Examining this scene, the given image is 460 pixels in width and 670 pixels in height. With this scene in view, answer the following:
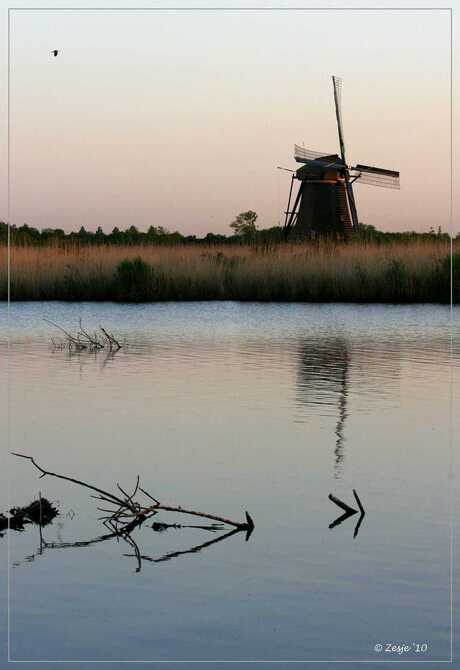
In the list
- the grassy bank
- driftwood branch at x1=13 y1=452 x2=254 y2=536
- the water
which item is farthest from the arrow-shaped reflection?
the grassy bank

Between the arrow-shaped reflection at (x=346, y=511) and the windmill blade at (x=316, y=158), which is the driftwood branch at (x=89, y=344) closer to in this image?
the arrow-shaped reflection at (x=346, y=511)

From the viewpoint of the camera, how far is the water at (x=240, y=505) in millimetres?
4137

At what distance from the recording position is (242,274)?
26.6 meters

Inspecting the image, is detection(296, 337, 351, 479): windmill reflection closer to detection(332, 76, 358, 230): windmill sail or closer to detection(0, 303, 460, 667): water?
detection(0, 303, 460, 667): water

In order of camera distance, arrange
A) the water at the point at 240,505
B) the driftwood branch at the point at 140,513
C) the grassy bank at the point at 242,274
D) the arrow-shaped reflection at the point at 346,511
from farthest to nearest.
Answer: the grassy bank at the point at 242,274 → the arrow-shaped reflection at the point at 346,511 → the driftwood branch at the point at 140,513 → the water at the point at 240,505

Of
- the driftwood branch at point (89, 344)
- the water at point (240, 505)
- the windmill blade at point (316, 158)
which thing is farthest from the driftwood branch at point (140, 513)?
the windmill blade at point (316, 158)

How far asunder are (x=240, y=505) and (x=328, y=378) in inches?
245

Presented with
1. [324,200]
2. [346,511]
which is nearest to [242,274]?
[324,200]

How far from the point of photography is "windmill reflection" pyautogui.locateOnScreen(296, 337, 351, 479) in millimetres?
8586

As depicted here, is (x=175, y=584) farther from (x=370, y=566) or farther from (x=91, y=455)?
(x=91, y=455)

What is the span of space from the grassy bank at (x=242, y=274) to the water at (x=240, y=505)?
11984mm

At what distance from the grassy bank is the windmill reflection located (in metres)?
8.29

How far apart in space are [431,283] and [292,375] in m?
13.6

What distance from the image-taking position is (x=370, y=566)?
4848mm
